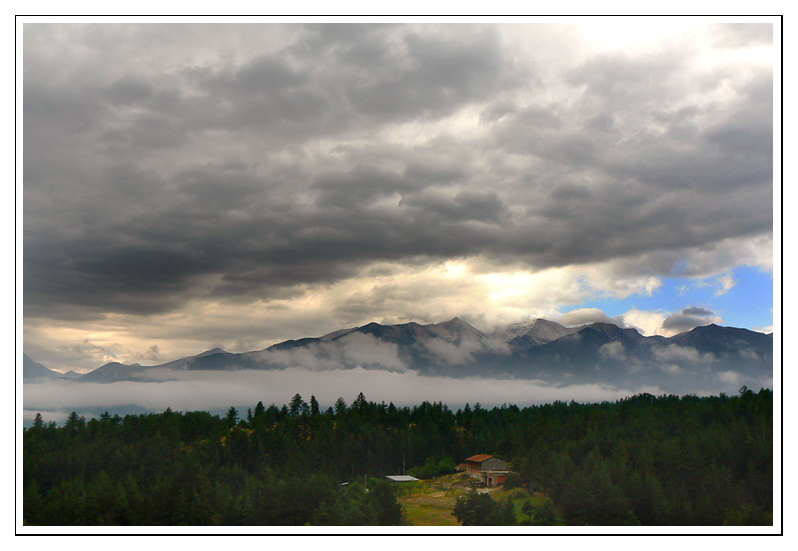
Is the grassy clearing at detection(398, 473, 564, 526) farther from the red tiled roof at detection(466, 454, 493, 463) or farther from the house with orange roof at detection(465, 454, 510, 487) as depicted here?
the red tiled roof at detection(466, 454, 493, 463)

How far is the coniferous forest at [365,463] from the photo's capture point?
23.8 metres

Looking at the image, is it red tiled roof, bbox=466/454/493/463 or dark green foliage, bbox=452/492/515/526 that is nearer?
dark green foliage, bbox=452/492/515/526

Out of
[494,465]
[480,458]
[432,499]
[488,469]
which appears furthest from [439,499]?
[480,458]

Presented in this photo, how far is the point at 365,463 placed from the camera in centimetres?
4641

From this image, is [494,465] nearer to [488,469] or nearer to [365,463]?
[488,469]

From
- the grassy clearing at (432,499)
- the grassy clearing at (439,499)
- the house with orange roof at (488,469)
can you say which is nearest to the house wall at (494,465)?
the house with orange roof at (488,469)

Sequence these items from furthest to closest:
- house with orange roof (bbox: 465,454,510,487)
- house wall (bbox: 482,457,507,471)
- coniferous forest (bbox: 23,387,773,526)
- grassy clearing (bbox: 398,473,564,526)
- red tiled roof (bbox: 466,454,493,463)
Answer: red tiled roof (bbox: 466,454,493,463), house wall (bbox: 482,457,507,471), house with orange roof (bbox: 465,454,510,487), grassy clearing (bbox: 398,473,564,526), coniferous forest (bbox: 23,387,773,526)

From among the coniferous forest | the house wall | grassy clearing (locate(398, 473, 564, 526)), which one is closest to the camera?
the coniferous forest

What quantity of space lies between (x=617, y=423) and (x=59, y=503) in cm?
3520

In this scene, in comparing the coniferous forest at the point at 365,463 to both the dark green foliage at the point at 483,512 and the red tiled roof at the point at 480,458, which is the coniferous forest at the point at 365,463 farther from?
the red tiled roof at the point at 480,458

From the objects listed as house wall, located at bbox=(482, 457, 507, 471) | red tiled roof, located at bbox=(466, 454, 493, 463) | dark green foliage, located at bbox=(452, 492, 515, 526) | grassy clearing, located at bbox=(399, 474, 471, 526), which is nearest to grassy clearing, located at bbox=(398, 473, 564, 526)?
grassy clearing, located at bbox=(399, 474, 471, 526)

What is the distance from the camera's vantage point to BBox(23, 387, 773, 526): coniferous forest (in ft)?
78.2
